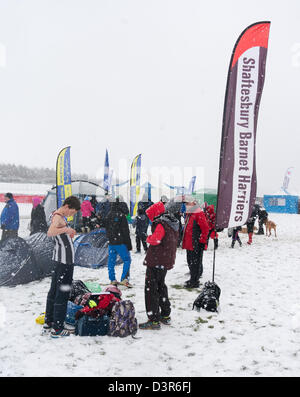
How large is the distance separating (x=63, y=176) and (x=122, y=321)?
26.7 feet

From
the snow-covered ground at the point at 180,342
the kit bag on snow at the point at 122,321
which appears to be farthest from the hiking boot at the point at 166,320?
the kit bag on snow at the point at 122,321

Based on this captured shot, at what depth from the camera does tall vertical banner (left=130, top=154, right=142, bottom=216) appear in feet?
51.4

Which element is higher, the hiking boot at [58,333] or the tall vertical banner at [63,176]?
the tall vertical banner at [63,176]

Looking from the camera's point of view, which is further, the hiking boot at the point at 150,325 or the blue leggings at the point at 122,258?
the blue leggings at the point at 122,258

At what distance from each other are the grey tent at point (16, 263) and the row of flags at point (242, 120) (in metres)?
3.82

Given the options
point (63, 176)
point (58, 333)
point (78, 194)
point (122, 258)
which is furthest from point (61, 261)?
point (78, 194)

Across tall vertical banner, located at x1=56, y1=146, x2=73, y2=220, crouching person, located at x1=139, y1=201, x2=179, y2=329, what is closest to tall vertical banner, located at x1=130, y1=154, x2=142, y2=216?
tall vertical banner, located at x1=56, y1=146, x2=73, y2=220

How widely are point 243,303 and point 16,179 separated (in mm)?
59761

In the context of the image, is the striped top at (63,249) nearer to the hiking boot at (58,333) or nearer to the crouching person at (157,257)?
the hiking boot at (58,333)

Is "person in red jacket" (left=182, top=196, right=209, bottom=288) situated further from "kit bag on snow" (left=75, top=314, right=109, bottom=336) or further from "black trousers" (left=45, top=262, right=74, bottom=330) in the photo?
"black trousers" (left=45, top=262, right=74, bottom=330)

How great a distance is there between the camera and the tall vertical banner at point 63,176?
10.7 meters

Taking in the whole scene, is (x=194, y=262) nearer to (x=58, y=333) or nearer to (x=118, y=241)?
(x=118, y=241)

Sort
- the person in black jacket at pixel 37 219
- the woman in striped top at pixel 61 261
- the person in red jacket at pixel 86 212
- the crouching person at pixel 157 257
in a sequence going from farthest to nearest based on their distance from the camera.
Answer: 1. the person in red jacket at pixel 86 212
2. the person in black jacket at pixel 37 219
3. the crouching person at pixel 157 257
4. the woman in striped top at pixel 61 261

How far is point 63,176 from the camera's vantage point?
11.0 meters
